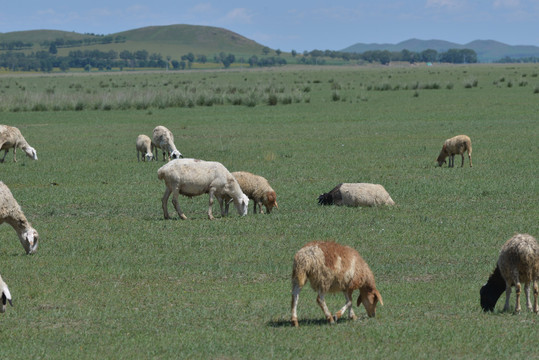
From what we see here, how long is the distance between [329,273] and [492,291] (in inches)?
101

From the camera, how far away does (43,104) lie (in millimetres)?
50312

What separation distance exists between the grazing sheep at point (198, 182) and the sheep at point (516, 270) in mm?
7761

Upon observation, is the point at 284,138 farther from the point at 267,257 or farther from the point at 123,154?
the point at 267,257

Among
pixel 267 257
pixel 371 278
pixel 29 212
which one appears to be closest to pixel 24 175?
pixel 29 212

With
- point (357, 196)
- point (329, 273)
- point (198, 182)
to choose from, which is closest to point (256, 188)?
point (198, 182)

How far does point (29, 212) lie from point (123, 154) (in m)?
11.5

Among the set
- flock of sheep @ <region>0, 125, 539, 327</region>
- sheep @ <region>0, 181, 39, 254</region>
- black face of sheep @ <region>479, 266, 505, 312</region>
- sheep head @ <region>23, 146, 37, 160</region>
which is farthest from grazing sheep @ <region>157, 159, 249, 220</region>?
sheep head @ <region>23, 146, 37, 160</region>

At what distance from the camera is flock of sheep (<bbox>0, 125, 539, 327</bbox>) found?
29.2 ft

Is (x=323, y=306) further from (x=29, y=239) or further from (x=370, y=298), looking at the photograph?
(x=29, y=239)

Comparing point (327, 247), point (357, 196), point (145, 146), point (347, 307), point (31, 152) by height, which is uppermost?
point (327, 247)

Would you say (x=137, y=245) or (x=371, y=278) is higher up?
(x=371, y=278)

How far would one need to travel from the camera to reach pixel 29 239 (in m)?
13.4

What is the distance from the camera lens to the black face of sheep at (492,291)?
32.9ft

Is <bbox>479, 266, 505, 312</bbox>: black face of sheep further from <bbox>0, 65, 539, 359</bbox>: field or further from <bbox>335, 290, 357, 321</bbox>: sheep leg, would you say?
<bbox>335, 290, 357, 321</bbox>: sheep leg
